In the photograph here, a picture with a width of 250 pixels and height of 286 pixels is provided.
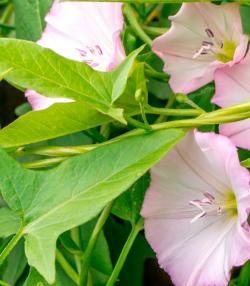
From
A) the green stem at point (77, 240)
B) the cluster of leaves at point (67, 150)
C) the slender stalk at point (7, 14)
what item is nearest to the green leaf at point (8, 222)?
the cluster of leaves at point (67, 150)

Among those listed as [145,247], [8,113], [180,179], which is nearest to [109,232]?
[145,247]

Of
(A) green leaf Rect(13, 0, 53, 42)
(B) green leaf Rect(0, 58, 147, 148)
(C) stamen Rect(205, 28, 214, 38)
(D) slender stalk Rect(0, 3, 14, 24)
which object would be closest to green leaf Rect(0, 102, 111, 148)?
(B) green leaf Rect(0, 58, 147, 148)

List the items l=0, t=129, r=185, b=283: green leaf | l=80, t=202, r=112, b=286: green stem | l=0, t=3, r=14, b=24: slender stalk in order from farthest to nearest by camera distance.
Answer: l=0, t=3, r=14, b=24: slender stalk
l=80, t=202, r=112, b=286: green stem
l=0, t=129, r=185, b=283: green leaf

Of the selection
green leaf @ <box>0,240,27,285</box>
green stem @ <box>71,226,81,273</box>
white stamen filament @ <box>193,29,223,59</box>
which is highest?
white stamen filament @ <box>193,29,223,59</box>

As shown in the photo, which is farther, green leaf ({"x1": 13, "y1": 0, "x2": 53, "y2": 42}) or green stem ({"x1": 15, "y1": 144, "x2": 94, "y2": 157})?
green leaf ({"x1": 13, "y1": 0, "x2": 53, "y2": 42})

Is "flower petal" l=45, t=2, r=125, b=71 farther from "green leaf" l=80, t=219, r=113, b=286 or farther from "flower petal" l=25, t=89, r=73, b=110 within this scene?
"green leaf" l=80, t=219, r=113, b=286

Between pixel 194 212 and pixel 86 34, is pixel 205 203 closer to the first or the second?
pixel 194 212
